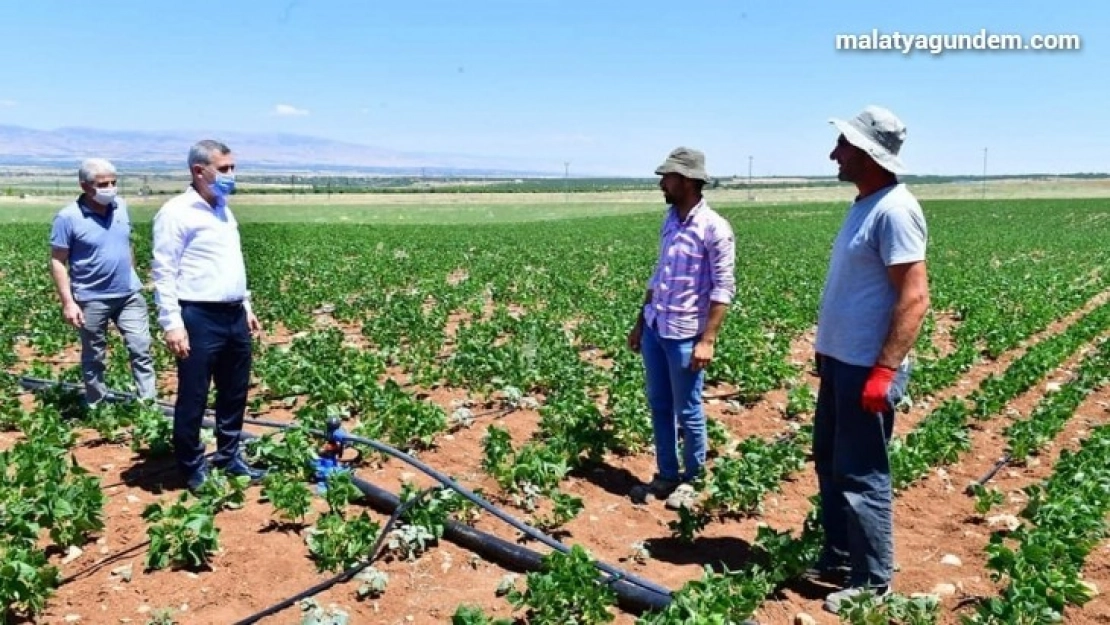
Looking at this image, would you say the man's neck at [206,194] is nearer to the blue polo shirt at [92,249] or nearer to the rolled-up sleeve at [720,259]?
the blue polo shirt at [92,249]

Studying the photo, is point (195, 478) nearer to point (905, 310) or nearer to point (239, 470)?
point (239, 470)

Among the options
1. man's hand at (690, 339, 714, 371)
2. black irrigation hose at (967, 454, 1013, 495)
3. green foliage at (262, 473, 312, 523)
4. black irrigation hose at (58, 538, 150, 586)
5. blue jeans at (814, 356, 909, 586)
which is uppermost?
man's hand at (690, 339, 714, 371)

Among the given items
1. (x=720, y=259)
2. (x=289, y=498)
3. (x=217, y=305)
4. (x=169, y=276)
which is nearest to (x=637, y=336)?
(x=720, y=259)

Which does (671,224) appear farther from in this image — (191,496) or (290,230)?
(290,230)

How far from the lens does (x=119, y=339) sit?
37.6 ft

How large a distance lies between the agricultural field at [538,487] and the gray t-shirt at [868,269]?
120cm

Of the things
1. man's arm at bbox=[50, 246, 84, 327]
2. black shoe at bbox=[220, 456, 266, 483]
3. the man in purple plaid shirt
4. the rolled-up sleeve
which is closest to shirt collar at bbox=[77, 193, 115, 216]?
man's arm at bbox=[50, 246, 84, 327]

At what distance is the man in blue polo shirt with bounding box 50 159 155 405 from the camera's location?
6.78m

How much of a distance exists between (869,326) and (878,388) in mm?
328

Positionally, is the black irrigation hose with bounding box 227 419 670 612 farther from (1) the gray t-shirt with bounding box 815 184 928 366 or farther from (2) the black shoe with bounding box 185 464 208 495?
(1) the gray t-shirt with bounding box 815 184 928 366

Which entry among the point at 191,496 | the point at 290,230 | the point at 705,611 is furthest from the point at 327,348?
the point at 290,230

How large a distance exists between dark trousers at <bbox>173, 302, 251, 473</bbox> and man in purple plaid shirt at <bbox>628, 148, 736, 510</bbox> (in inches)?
109

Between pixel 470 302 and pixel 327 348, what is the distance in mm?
5322

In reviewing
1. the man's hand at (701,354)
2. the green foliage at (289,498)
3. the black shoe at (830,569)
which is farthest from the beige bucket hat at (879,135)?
the green foliage at (289,498)
